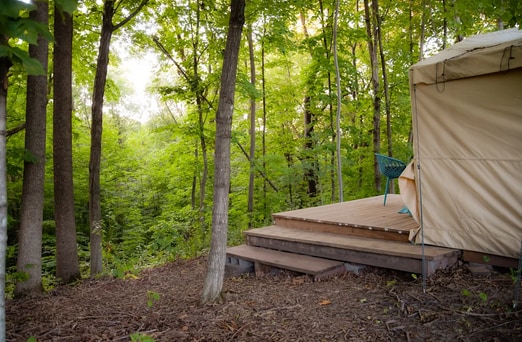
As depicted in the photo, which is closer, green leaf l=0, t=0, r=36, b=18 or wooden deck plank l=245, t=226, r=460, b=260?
green leaf l=0, t=0, r=36, b=18

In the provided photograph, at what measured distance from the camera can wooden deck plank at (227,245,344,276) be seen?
399 cm

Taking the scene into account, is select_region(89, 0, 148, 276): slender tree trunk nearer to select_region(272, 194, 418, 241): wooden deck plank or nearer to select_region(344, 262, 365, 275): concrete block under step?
select_region(272, 194, 418, 241): wooden deck plank

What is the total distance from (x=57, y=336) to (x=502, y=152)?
14.4 feet

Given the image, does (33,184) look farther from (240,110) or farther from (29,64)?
(240,110)

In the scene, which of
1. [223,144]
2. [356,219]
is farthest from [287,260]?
[223,144]

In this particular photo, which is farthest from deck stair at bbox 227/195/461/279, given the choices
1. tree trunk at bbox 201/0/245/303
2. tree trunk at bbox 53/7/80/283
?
tree trunk at bbox 53/7/80/283

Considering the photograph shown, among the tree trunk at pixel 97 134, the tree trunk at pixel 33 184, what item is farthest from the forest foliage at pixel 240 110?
the tree trunk at pixel 33 184

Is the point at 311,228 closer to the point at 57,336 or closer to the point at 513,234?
the point at 513,234

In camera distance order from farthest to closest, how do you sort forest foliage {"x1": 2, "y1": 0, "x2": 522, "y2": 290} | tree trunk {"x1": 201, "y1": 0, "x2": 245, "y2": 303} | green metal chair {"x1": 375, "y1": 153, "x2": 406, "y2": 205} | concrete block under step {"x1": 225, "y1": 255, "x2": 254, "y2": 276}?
forest foliage {"x1": 2, "y1": 0, "x2": 522, "y2": 290} < green metal chair {"x1": 375, "y1": 153, "x2": 406, "y2": 205} < concrete block under step {"x1": 225, "y1": 255, "x2": 254, "y2": 276} < tree trunk {"x1": 201, "y1": 0, "x2": 245, "y2": 303}

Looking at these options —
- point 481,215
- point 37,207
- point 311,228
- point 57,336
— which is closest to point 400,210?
point 311,228

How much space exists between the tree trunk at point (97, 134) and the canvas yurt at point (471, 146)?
472cm

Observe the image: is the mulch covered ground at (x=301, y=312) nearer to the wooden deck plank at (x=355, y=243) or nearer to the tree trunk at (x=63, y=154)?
the wooden deck plank at (x=355, y=243)

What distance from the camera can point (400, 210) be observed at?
17.6 ft

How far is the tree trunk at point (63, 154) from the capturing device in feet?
16.4
